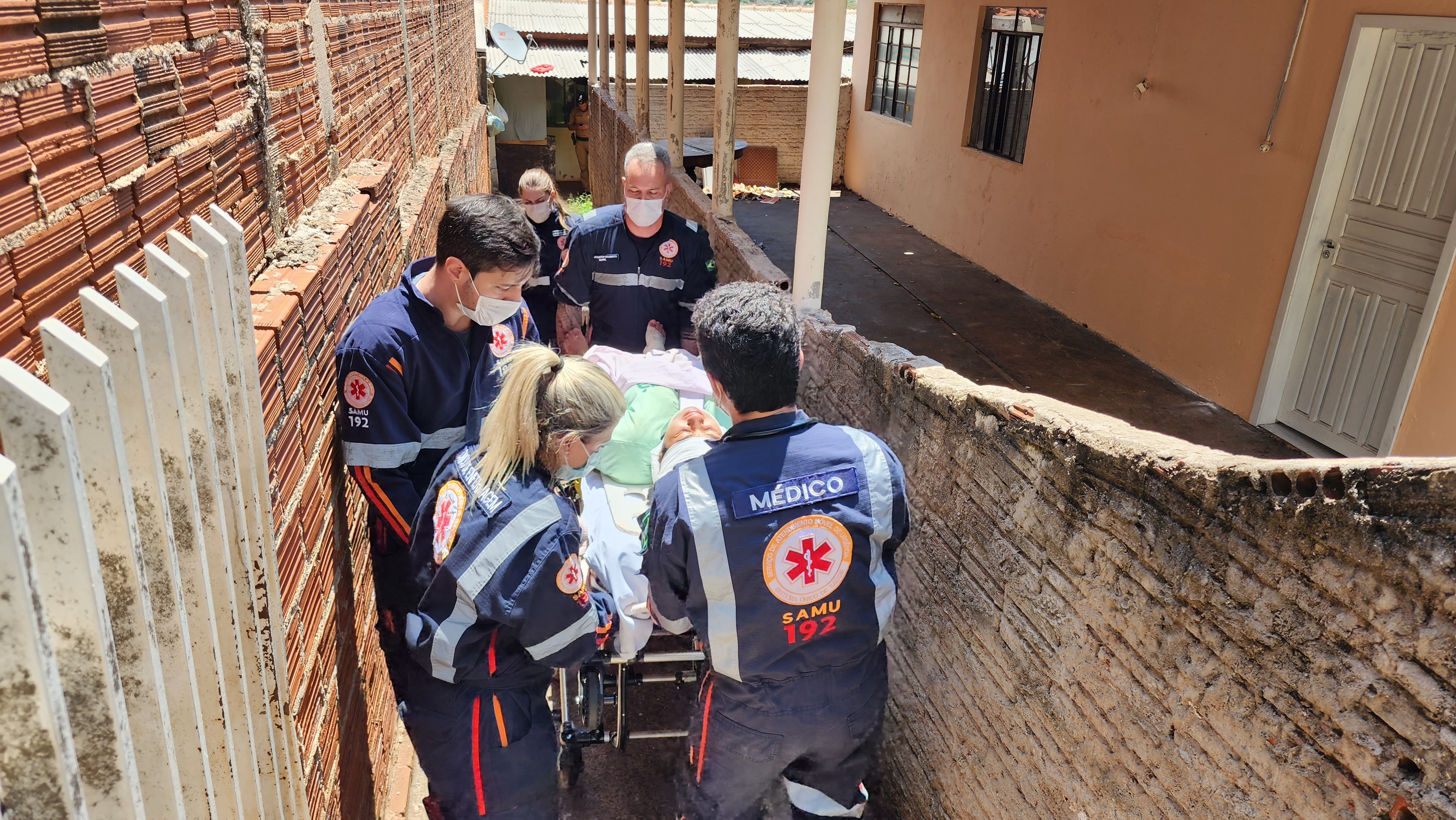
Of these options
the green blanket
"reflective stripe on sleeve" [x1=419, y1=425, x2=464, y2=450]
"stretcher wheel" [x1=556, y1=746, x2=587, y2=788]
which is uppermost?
"reflective stripe on sleeve" [x1=419, y1=425, x2=464, y2=450]

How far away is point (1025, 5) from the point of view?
8.82 m

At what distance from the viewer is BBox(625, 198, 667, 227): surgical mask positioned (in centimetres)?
461

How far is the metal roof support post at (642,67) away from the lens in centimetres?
1039

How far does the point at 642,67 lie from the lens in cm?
1065

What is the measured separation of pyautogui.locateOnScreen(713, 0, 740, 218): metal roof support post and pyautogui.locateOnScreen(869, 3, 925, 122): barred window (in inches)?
222

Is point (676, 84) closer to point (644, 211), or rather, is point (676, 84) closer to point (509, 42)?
point (644, 211)

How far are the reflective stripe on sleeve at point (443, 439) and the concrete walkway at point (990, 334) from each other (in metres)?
3.73

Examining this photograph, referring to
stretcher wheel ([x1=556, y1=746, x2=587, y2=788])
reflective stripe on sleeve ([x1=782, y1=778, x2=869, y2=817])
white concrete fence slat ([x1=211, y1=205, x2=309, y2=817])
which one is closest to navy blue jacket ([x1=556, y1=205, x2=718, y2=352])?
stretcher wheel ([x1=556, y1=746, x2=587, y2=788])

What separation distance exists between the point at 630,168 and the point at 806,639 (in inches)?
120

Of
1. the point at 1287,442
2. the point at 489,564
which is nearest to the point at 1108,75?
the point at 1287,442

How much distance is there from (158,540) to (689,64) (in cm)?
1780

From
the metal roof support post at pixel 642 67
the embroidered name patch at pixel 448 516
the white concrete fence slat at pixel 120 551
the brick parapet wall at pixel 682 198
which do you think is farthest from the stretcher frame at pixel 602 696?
the metal roof support post at pixel 642 67

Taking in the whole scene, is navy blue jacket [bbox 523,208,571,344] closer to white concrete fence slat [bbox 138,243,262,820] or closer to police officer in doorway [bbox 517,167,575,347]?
police officer in doorway [bbox 517,167,575,347]

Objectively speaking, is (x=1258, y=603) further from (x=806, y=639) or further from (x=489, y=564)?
(x=489, y=564)
